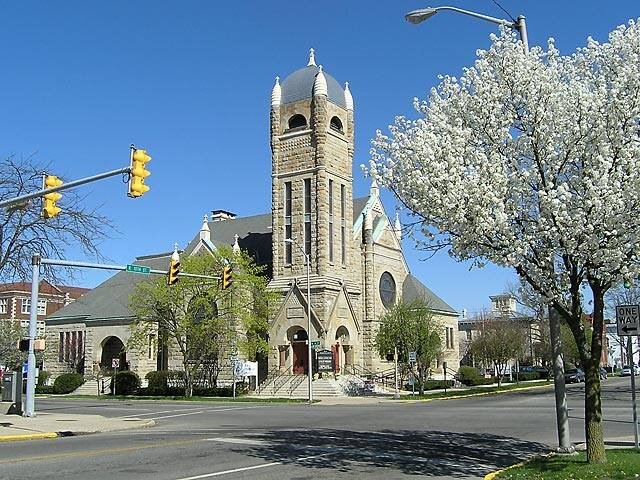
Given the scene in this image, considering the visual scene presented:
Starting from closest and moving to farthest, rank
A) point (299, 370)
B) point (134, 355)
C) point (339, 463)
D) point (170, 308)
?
point (339, 463), point (170, 308), point (299, 370), point (134, 355)

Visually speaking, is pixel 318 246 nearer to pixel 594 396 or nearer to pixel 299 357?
pixel 299 357

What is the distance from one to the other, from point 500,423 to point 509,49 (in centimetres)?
1462

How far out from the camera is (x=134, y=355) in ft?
201

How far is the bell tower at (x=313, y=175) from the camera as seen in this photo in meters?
54.7

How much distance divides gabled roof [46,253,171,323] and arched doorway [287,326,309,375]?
54.4 feet

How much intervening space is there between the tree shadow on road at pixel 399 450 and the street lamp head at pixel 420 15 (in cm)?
834

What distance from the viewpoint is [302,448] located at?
1650 centimetres

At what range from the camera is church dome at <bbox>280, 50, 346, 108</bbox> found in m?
57.0

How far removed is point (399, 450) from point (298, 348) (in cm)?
3819

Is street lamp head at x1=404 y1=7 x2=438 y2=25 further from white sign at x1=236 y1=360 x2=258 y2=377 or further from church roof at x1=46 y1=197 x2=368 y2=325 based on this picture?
church roof at x1=46 y1=197 x2=368 y2=325

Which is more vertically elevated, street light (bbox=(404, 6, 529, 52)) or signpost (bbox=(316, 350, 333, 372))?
street light (bbox=(404, 6, 529, 52))

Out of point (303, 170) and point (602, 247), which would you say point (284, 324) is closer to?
point (303, 170)

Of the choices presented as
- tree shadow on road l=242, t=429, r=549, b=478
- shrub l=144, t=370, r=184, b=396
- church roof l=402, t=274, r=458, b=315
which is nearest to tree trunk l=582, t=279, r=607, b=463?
tree shadow on road l=242, t=429, r=549, b=478

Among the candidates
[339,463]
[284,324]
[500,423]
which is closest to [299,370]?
[284,324]
